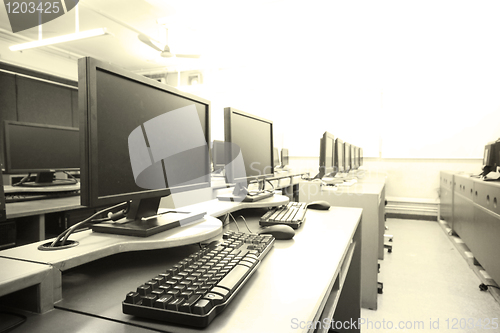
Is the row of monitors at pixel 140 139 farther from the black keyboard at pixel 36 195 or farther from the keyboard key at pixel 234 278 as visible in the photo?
the black keyboard at pixel 36 195

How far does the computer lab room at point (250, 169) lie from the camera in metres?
0.59

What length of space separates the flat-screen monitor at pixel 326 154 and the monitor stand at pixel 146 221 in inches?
64.8

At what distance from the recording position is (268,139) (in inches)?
70.7

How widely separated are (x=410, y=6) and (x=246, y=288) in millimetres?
4127

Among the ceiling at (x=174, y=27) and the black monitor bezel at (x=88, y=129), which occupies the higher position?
the ceiling at (x=174, y=27)

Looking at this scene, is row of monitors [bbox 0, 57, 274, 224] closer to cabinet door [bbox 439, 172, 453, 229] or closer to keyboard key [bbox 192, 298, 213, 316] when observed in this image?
keyboard key [bbox 192, 298, 213, 316]

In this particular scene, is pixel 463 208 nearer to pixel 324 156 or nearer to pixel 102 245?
pixel 324 156

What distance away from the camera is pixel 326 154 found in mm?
2453

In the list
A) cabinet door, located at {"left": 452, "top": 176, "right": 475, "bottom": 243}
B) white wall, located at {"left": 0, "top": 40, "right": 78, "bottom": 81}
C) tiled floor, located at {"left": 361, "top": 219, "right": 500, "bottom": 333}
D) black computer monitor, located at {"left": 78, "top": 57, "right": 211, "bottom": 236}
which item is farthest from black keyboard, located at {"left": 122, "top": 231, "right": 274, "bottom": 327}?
white wall, located at {"left": 0, "top": 40, "right": 78, "bottom": 81}

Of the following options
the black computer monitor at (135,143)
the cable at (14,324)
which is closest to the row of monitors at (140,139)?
the black computer monitor at (135,143)

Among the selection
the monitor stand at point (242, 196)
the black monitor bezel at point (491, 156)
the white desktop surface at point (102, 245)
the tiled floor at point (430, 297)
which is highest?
the black monitor bezel at point (491, 156)

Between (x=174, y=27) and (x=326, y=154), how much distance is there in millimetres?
3191

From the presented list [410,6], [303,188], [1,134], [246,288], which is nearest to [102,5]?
[1,134]

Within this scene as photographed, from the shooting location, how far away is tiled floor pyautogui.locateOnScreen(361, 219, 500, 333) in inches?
71.1
